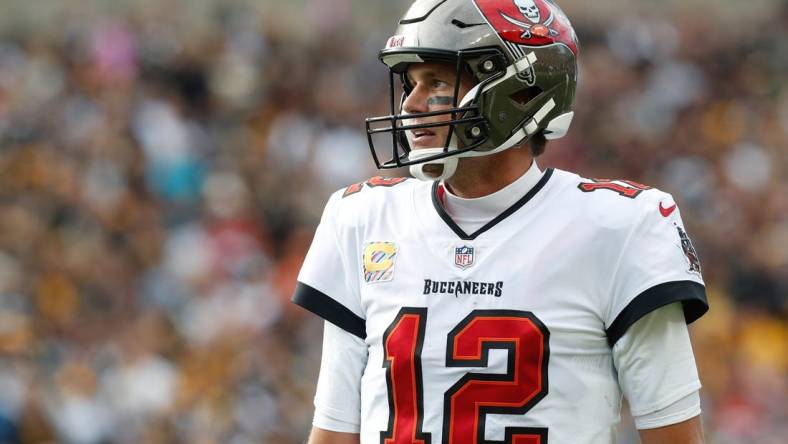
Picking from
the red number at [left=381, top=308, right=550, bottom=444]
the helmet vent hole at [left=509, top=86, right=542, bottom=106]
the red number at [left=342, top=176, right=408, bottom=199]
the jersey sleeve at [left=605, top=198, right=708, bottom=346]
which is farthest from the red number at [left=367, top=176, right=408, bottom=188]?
the jersey sleeve at [left=605, top=198, right=708, bottom=346]

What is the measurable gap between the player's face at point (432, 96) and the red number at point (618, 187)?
1.09 ft

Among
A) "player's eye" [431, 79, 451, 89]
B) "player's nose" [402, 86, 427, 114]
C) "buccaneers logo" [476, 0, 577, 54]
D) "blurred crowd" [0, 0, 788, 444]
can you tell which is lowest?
"blurred crowd" [0, 0, 788, 444]

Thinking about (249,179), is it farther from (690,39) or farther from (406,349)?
(406,349)

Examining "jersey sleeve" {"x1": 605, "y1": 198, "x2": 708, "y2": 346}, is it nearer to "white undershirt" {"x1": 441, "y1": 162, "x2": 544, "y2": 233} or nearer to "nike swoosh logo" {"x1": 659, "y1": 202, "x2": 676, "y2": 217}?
"nike swoosh logo" {"x1": 659, "y1": 202, "x2": 676, "y2": 217}

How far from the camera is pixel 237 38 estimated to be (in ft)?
31.7

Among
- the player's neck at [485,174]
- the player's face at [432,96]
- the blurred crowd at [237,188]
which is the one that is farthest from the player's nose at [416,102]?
the blurred crowd at [237,188]

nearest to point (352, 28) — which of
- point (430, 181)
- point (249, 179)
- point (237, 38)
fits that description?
point (237, 38)

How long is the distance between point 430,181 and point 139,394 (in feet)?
15.0

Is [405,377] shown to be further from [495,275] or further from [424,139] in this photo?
[424,139]

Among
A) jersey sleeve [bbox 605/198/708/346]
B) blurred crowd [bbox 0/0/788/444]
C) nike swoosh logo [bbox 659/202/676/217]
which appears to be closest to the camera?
jersey sleeve [bbox 605/198/708/346]

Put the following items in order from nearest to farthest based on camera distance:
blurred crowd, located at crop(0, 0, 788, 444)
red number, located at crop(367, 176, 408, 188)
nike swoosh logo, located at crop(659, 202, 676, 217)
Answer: nike swoosh logo, located at crop(659, 202, 676, 217) < red number, located at crop(367, 176, 408, 188) < blurred crowd, located at crop(0, 0, 788, 444)

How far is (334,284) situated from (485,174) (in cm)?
42

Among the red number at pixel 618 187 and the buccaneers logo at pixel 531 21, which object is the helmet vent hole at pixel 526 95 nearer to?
the buccaneers logo at pixel 531 21

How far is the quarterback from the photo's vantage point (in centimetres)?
267
